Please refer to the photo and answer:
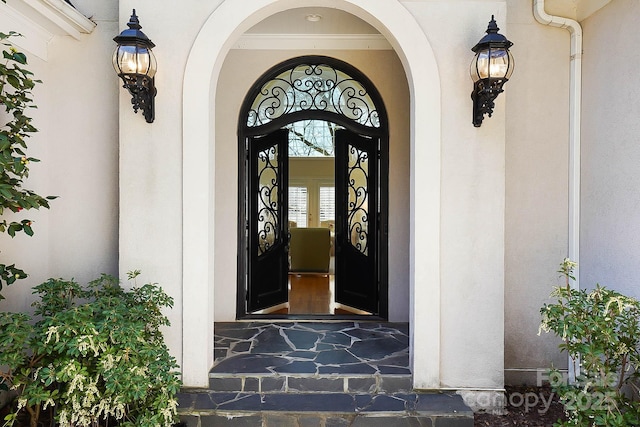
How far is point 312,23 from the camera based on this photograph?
15.9 feet

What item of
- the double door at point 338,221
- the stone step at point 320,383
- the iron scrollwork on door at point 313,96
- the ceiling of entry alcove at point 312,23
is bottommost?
the stone step at point 320,383

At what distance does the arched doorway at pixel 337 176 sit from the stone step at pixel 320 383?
1657 mm

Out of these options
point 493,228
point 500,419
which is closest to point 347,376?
point 500,419

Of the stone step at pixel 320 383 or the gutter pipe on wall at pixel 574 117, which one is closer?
the stone step at pixel 320 383

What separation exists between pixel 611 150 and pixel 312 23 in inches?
137

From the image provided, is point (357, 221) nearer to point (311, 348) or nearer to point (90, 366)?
point (311, 348)

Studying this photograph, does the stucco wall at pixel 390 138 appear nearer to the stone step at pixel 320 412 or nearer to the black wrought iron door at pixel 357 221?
the black wrought iron door at pixel 357 221

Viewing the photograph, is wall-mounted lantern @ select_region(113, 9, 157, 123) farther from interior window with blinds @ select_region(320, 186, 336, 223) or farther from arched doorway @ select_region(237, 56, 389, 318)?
interior window with blinds @ select_region(320, 186, 336, 223)

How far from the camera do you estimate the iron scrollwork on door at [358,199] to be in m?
5.45

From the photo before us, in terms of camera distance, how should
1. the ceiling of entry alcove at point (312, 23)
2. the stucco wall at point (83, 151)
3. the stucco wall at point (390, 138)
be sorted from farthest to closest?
the stucco wall at point (390, 138) → the ceiling of entry alcove at point (312, 23) → the stucco wall at point (83, 151)

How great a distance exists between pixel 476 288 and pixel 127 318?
2862mm

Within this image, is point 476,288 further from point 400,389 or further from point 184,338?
point 184,338

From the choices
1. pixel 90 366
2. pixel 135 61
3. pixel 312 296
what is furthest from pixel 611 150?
pixel 312 296

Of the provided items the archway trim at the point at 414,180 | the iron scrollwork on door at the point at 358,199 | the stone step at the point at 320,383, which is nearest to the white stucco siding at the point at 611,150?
the archway trim at the point at 414,180
